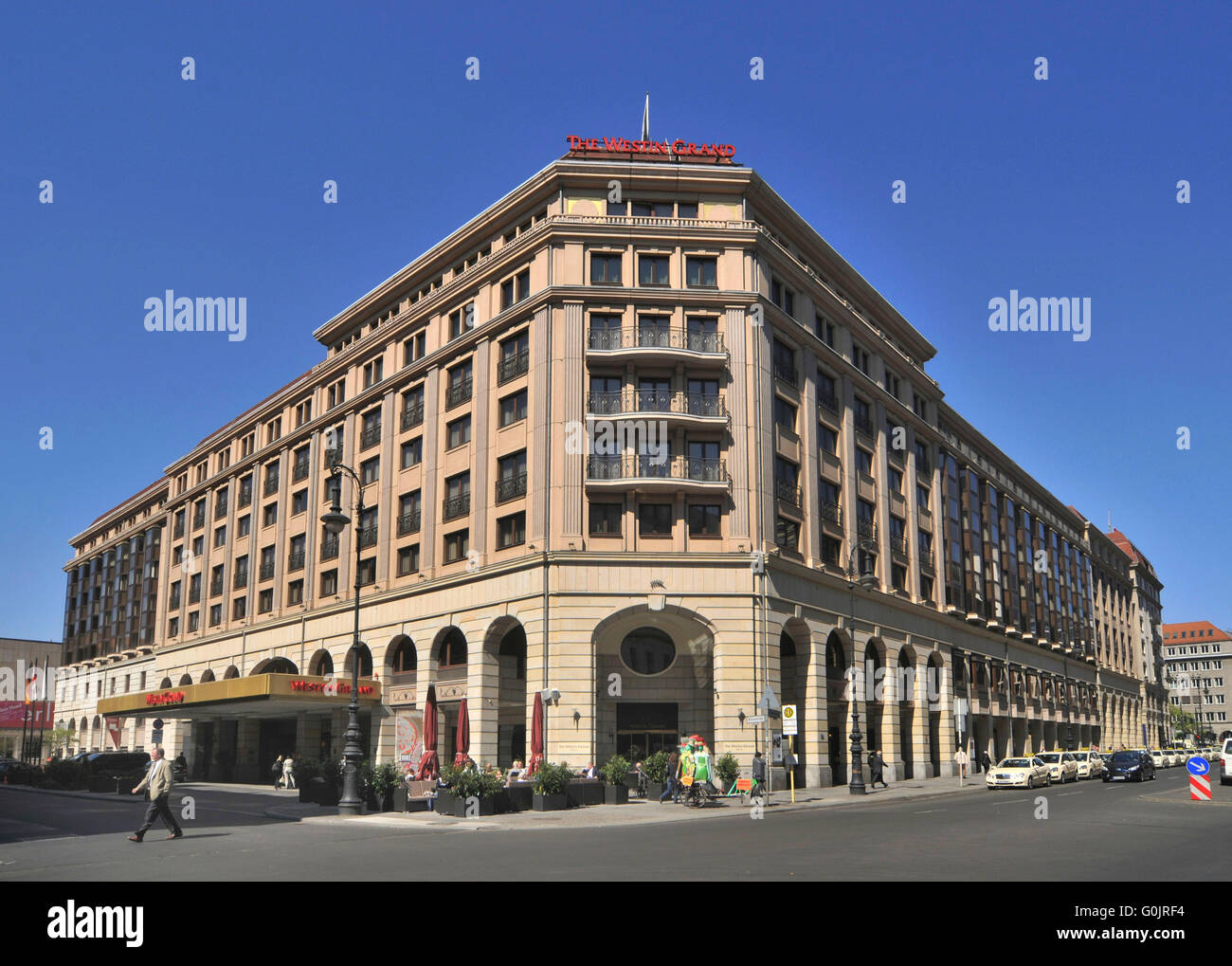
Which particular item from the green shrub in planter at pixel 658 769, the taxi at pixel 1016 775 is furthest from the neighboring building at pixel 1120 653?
the green shrub in planter at pixel 658 769

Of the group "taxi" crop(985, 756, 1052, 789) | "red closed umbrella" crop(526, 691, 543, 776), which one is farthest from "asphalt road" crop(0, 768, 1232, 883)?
"taxi" crop(985, 756, 1052, 789)

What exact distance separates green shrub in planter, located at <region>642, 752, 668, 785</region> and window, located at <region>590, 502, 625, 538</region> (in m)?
9.17

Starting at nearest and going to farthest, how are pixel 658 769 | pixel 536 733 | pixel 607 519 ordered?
pixel 658 769 → pixel 536 733 → pixel 607 519

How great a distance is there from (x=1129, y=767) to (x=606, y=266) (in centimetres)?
3377

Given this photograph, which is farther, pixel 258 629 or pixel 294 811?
pixel 258 629

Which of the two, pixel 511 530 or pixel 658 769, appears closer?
pixel 658 769

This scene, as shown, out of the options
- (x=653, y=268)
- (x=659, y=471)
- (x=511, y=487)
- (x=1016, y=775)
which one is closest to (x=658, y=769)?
(x=659, y=471)

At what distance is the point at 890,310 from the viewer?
56.0m

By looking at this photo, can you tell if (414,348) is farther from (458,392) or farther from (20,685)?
(20,685)

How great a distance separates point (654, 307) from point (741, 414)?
5550 millimetres

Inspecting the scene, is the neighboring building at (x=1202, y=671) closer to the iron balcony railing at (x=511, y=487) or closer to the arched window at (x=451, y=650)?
the arched window at (x=451, y=650)

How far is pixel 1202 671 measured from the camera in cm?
18488
